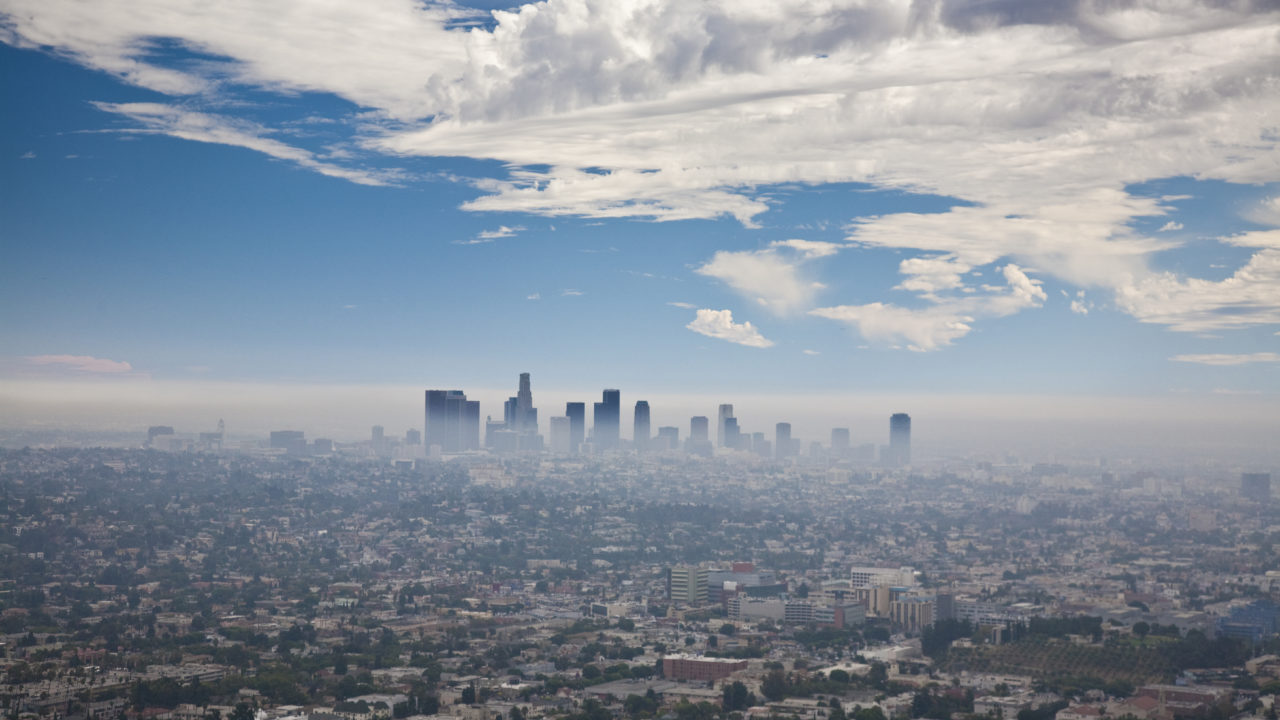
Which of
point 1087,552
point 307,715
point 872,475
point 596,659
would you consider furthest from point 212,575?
point 872,475

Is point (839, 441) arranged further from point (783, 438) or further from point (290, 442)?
point (290, 442)

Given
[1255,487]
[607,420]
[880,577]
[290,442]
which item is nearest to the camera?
[880,577]

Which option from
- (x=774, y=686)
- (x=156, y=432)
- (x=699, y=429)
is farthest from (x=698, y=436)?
(x=774, y=686)

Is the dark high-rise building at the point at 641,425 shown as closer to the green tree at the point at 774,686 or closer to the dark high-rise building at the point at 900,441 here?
A: the dark high-rise building at the point at 900,441

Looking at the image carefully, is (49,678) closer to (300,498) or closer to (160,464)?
(300,498)

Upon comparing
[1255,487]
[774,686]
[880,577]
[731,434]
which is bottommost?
[774,686]
